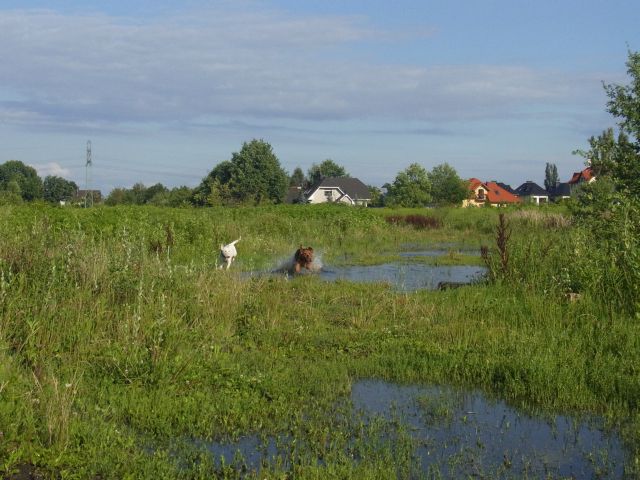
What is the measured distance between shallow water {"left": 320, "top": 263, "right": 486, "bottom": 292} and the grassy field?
3.27m

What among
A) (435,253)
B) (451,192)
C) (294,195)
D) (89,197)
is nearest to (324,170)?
(294,195)

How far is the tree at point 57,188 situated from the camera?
435ft

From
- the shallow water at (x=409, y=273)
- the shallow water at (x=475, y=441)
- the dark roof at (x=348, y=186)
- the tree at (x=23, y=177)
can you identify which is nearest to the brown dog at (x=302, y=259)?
the shallow water at (x=409, y=273)

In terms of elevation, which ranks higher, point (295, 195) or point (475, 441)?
point (295, 195)

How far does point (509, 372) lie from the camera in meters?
7.93

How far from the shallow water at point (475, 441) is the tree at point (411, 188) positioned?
87.5 m

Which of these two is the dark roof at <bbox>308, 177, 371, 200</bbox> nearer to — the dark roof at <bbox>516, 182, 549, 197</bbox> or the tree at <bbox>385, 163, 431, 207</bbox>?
the tree at <bbox>385, 163, 431, 207</bbox>

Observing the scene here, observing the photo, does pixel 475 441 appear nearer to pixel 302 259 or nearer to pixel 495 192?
pixel 302 259

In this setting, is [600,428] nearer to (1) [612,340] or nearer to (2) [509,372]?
(2) [509,372]

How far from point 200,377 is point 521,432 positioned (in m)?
3.22

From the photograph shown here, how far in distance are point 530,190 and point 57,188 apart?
86412 mm

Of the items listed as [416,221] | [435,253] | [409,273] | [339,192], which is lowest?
[409,273]

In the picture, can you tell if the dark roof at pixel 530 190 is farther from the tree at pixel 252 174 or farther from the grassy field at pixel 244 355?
the grassy field at pixel 244 355

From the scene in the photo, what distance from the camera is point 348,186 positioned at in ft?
360
